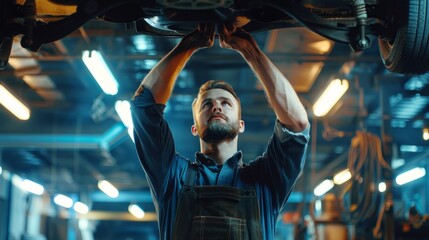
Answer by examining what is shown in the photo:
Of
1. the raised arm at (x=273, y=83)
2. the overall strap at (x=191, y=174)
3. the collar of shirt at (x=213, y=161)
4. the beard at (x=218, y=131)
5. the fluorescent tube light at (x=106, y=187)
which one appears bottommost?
the overall strap at (x=191, y=174)

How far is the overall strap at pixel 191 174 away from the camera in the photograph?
3285 mm

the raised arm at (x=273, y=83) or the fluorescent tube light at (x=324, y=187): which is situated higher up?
the fluorescent tube light at (x=324, y=187)

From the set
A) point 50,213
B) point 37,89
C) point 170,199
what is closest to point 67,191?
point 50,213

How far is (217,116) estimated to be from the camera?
131 inches

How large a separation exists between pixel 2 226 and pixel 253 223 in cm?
1135

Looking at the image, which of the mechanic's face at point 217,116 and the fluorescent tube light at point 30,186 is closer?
the mechanic's face at point 217,116

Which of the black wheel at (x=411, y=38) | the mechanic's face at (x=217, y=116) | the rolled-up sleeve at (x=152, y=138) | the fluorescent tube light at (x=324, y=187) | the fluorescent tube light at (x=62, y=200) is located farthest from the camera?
the fluorescent tube light at (x=62, y=200)

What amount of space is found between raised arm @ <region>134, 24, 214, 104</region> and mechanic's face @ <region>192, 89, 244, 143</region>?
0.21 metres

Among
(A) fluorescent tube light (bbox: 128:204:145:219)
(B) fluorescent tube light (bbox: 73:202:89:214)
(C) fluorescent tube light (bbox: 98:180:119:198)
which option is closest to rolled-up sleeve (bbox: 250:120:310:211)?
(C) fluorescent tube light (bbox: 98:180:119:198)

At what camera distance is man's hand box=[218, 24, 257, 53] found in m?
3.22

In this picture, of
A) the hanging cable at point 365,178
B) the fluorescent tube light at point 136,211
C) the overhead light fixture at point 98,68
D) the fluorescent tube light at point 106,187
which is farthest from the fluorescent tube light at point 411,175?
the fluorescent tube light at point 136,211

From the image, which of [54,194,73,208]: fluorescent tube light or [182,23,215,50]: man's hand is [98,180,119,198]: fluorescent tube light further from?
[182,23,215,50]: man's hand

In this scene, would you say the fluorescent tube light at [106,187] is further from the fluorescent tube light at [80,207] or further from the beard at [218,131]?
the beard at [218,131]

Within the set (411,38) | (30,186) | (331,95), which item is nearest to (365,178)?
(331,95)
